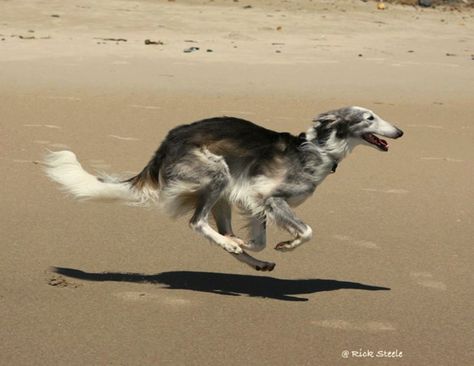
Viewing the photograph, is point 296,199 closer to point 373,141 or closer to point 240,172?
point 240,172

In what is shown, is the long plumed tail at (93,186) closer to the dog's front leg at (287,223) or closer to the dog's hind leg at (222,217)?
the dog's hind leg at (222,217)

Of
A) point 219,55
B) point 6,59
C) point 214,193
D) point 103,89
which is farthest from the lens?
point 219,55

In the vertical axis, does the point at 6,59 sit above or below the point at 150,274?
below

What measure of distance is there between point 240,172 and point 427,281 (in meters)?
1.52

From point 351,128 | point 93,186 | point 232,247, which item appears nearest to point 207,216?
point 232,247

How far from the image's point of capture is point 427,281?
25.5ft

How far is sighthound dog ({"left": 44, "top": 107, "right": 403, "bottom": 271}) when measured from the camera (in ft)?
24.9

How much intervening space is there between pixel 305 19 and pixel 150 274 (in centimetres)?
1525

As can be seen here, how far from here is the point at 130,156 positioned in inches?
454

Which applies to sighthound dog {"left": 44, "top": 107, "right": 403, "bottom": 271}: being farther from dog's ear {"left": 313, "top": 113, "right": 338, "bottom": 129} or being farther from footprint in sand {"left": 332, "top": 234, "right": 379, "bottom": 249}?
footprint in sand {"left": 332, "top": 234, "right": 379, "bottom": 249}

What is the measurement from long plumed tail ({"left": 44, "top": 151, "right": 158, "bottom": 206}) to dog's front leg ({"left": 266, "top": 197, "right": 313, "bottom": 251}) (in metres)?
0.84

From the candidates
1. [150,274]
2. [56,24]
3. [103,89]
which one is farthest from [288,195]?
[56,24]

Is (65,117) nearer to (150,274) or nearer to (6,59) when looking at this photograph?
(6,59)

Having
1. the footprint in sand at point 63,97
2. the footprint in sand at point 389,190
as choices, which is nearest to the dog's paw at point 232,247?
the footprint in sand at point 389,190
